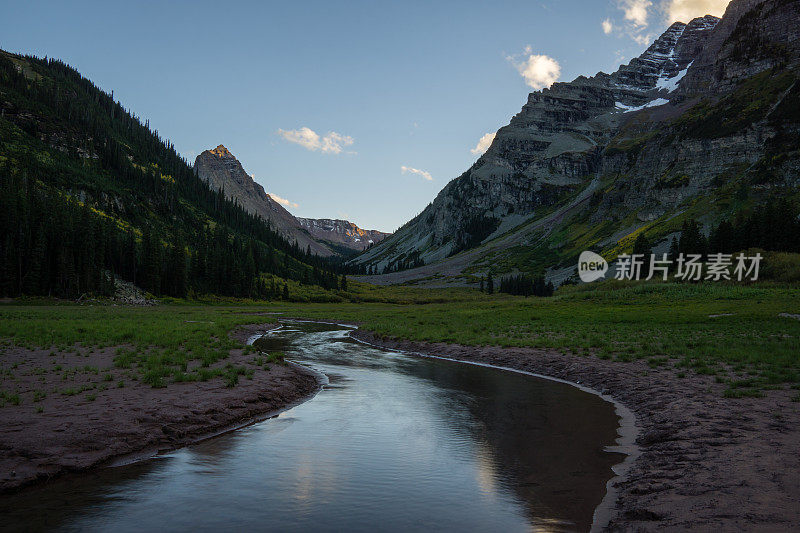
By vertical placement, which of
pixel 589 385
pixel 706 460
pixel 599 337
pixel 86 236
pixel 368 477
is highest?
pixel 86 236

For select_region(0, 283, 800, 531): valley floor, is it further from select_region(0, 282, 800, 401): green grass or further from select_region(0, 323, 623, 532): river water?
select_region(0, 323, 623, 532): river water

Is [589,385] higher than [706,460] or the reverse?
the reverse

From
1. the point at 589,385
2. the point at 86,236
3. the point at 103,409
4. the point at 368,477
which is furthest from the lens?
the point at 86,236

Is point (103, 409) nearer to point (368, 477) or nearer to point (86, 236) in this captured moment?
point (368, 477)

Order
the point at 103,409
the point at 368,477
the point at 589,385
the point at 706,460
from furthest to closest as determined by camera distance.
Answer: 1. the point at 589,385
2. the point at 103,409
3. the point at 368,477
4. the point at 706,460

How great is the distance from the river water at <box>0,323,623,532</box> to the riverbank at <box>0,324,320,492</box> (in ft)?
2.67

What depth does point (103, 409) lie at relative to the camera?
15.7 metres

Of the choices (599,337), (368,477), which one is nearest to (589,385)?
(599,337)

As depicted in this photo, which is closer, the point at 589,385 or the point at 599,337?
the point at 589,385

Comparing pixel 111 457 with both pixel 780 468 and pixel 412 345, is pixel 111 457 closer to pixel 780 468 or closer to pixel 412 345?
pixel 780 468

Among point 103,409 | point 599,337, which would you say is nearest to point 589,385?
point 599,337

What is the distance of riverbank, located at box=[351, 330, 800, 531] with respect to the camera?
9.13 m

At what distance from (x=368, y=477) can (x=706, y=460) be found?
1000 centimetres

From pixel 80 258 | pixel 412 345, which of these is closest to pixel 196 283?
pixel 80 258
